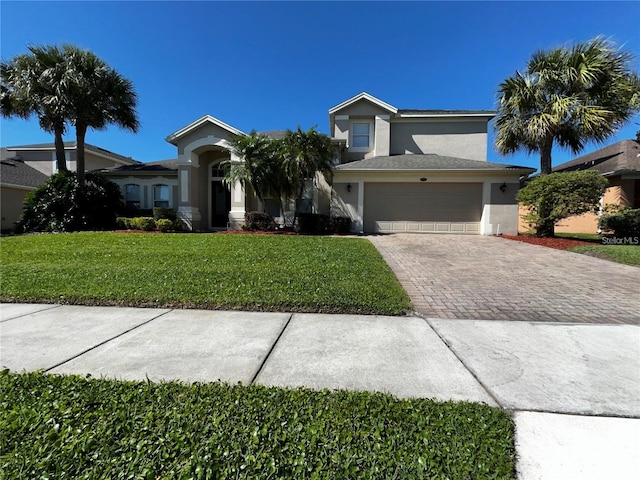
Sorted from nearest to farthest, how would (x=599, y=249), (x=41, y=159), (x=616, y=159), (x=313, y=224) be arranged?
(x=599, y=249) → (x=313, y=224) → (x=616, y=159) → (x=41, y=159)

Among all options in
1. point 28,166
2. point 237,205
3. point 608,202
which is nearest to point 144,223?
point 237,205

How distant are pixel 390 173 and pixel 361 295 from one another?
10.2 meters

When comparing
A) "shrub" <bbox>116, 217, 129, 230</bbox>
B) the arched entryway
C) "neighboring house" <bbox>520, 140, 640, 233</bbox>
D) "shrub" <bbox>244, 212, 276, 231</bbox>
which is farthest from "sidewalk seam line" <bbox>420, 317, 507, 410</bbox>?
"shrub" <bbox>116, 217, 129, 230</bbox>

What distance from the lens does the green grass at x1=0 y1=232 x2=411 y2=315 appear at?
472 cm

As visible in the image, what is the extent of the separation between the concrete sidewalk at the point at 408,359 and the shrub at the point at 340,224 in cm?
948

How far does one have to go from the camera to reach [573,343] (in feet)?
11.1

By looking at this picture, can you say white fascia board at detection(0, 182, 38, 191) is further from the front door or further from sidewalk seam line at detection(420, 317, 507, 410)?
sidewalk seam line at detection(420, 317, 507, 410)

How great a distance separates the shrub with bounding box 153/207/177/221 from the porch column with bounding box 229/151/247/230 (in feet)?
9.84

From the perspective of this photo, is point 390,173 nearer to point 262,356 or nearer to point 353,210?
point 353,210

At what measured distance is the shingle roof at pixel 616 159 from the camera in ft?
51.1

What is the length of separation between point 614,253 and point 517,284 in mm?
5269

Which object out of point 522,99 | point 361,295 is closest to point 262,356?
point 361,295

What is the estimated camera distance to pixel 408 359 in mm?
3012

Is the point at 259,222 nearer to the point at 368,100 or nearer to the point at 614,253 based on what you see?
the point at 368,100
